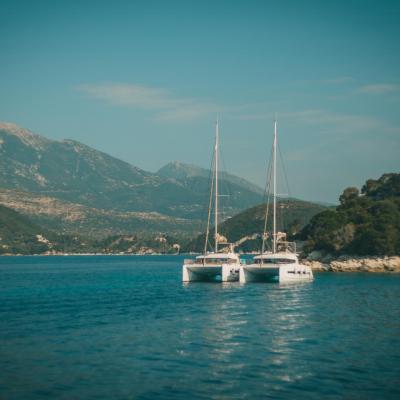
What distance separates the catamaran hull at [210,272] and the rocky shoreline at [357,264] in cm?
3685

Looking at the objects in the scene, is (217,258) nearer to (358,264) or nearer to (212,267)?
(212,267)

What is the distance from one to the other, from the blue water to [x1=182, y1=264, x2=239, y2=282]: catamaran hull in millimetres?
21365

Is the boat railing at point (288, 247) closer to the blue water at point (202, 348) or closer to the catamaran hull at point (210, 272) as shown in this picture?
the catamaran hull at point (210, 272)

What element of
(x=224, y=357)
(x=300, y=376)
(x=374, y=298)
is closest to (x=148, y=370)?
(x=224, y=357)

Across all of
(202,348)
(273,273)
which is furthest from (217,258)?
(202,348)

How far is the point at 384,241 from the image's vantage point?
110750 mm

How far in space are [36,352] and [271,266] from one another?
52.8 metres

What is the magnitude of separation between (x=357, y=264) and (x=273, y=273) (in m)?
37.3

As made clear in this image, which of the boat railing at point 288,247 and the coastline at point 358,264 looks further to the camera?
the coastline at point 358,264

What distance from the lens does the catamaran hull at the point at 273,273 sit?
8344 cm

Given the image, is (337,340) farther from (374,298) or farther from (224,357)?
(374,298)

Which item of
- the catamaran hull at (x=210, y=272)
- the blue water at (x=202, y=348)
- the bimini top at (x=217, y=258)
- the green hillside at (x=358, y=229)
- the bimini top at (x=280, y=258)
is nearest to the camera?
the blue water at (x=202, y=348)

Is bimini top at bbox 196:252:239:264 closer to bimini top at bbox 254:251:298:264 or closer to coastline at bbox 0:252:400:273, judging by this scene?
bimini top at bbox 254:251:298:264

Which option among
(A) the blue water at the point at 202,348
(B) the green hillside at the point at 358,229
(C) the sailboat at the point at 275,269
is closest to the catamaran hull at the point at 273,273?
(C) the sailboat at the point at 275,269
